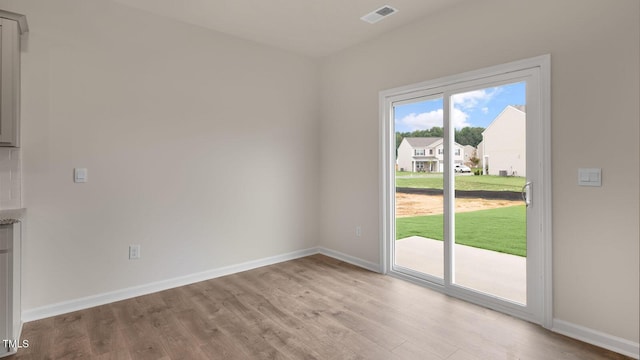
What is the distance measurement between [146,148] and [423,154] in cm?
300

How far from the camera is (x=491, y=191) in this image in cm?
297

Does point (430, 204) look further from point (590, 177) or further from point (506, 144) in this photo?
point (590, 177)

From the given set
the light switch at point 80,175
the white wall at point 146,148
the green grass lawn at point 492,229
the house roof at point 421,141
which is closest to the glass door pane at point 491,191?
Answer: the green grass lawn at point 492,229

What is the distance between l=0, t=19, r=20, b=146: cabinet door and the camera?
92.8 inches

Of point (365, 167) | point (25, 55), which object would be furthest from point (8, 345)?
point (365, 167)

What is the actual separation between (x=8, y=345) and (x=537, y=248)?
402 cm

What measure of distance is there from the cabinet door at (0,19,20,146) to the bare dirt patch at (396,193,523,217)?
3.66 metres

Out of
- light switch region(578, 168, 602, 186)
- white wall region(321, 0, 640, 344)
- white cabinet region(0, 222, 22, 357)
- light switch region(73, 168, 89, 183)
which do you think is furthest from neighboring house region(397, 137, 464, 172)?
white cabinet region(0, 222, 22, 357)

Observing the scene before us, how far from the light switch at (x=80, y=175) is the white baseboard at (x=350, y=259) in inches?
120

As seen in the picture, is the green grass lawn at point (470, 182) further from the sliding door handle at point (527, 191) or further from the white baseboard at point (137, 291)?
the white baseboard at point (137, 291)

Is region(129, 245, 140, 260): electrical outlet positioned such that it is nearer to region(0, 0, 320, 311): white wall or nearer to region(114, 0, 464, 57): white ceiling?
region(0, 0, 320, 311): white wall

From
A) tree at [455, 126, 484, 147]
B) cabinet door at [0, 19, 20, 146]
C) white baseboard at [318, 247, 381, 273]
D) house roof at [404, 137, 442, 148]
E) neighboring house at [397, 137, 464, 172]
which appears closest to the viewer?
cabinet door at [0, 19, 20, 146]

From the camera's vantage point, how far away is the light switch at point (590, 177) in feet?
7.60

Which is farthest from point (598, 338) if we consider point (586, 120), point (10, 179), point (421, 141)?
point (10, 179)
